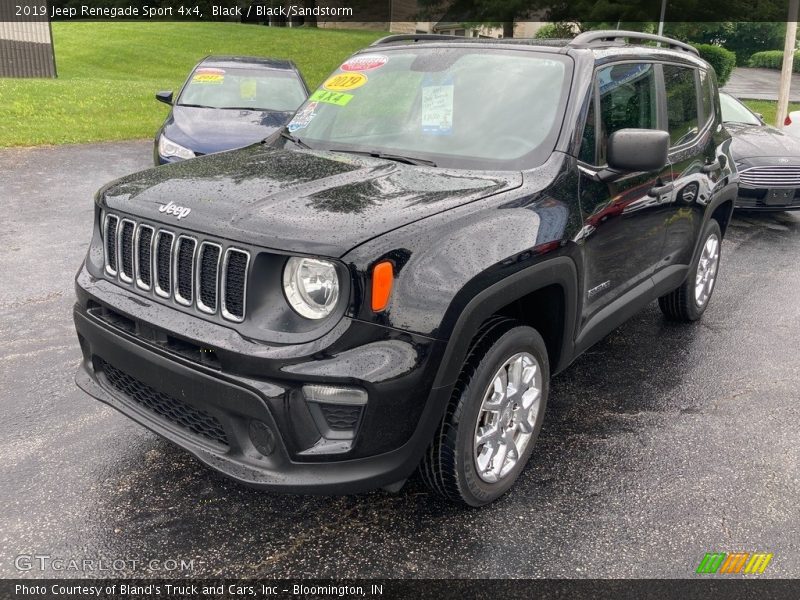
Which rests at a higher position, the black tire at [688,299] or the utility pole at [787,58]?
the utility pole at [787,58]

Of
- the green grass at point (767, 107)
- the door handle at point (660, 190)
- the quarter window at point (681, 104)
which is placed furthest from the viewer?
the green grass at point (767, 107)

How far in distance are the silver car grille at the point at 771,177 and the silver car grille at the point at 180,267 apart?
23.8ft

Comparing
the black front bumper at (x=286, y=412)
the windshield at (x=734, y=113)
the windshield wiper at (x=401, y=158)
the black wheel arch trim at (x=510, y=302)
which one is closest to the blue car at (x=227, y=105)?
the windshield wiper at (x=401, y=158)

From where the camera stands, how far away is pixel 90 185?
9109mm

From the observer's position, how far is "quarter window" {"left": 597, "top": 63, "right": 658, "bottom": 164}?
11.4 ft

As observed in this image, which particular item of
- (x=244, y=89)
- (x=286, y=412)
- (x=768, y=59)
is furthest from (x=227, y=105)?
(x=768, y=59)

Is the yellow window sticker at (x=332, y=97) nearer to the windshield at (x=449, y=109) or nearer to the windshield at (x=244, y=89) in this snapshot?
the windshield at (x=449, y=109)

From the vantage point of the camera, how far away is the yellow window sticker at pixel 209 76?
29.2 feet

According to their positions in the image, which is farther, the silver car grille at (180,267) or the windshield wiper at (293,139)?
the windshield wiper at (293,139)

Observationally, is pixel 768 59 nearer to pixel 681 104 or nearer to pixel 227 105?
pixel 227 105

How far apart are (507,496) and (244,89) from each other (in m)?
7.20

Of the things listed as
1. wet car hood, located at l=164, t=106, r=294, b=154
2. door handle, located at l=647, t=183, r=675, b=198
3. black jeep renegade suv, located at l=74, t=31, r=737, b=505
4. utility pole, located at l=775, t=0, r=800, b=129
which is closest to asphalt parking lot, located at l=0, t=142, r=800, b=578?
black jeep renegade suv, located at l=74, t=31, r=737, b=505

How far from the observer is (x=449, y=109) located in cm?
345

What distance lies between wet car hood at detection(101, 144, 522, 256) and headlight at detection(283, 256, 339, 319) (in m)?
0.08
